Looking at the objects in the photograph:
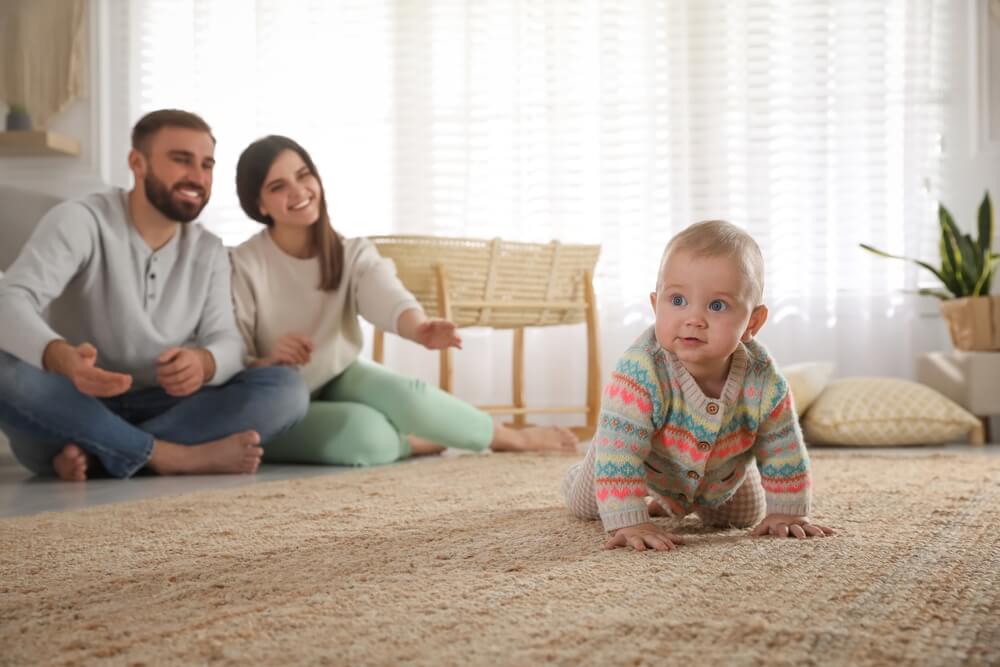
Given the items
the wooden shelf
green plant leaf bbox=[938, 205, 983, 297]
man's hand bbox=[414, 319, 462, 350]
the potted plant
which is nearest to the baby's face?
man's hand bbox=[414, 319, 462, 350]

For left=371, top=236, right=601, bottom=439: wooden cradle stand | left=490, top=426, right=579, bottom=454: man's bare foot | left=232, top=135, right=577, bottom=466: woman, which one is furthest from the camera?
left=371, top=236, right=601, bottom=439: wooden cradle stand

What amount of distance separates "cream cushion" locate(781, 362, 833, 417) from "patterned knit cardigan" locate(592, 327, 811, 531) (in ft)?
5.45

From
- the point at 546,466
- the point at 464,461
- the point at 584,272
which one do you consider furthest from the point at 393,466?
the point at 584,272

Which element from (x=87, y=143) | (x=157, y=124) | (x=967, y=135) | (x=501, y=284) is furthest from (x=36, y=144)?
(x=967, y=135)

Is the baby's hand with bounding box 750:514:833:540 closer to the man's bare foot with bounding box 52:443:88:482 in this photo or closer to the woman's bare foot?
the woman's bare foot

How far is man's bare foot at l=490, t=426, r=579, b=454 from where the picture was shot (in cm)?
247

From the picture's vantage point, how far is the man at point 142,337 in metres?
1.97

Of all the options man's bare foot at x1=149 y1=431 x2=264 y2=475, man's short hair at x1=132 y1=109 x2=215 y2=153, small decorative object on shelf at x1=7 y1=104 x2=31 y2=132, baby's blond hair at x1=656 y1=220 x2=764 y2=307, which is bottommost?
man's bare foot at x1=149 y1=431 x2=264 y2=475

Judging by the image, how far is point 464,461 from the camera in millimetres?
2223

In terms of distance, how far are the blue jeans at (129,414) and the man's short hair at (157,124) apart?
52 cm

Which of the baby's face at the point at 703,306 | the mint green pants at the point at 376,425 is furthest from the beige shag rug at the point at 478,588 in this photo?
the mint green pants at the point at 376,425

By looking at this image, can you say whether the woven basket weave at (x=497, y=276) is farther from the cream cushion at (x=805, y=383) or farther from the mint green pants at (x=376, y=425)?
the cream cushion at (x=805, y=383)

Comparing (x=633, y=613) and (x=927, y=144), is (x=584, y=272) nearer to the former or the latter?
(x=927, y=144)

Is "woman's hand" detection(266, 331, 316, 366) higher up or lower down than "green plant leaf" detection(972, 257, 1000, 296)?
lower down
